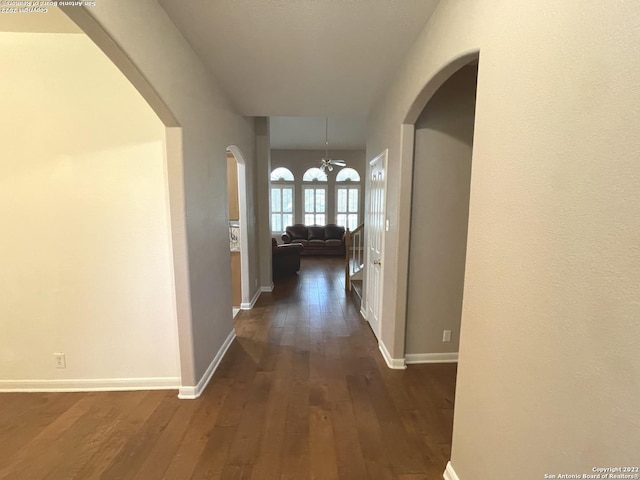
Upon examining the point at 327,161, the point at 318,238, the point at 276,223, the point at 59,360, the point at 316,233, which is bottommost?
the point at 59,360

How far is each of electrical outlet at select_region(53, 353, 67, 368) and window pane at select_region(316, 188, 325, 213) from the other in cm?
818

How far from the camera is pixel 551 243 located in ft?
3.00

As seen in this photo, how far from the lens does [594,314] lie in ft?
2.56

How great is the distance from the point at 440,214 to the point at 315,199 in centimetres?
754

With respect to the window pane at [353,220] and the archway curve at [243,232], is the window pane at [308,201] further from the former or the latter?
the archway curve at [243,232]

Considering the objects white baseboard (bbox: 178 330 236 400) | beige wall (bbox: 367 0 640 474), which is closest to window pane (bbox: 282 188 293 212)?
white baseboard (bbox: 178 330 236 400)

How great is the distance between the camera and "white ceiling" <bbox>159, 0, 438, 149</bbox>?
1758mm

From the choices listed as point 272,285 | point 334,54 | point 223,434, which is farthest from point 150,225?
point 272,285

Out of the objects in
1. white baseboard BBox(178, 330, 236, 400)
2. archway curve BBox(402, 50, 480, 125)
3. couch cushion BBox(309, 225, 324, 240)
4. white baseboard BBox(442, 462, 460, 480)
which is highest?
archway curve BBox(402, 50, 480, 125)

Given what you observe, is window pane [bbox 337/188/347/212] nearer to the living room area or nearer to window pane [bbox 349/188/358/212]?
the living room area

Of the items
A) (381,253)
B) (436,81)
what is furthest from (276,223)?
(436,81)

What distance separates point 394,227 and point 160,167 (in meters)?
2.01

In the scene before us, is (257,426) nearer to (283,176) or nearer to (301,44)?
(301,44)

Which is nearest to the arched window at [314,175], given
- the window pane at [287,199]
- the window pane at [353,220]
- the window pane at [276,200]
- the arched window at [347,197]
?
the arched window at [347,197]
